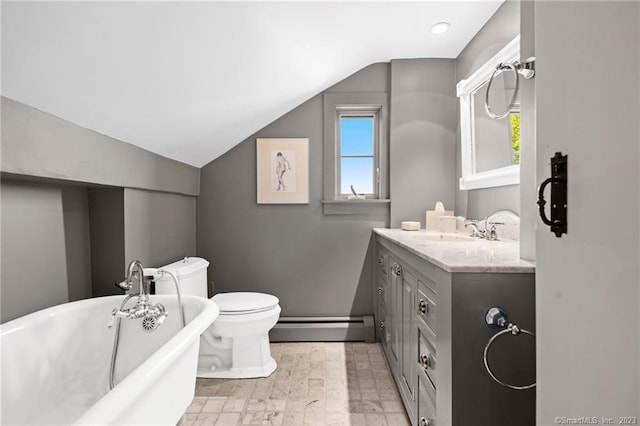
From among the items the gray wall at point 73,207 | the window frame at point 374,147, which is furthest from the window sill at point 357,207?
the gray wall at point 73,207

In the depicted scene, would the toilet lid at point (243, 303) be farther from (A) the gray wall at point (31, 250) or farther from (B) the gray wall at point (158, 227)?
(A) the gray wall at point (31, 250)

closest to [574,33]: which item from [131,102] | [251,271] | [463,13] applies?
[131,102]

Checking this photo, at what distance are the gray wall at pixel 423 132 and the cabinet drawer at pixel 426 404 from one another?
168 centimetres

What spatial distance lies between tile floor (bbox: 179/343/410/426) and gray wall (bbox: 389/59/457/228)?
1286mm

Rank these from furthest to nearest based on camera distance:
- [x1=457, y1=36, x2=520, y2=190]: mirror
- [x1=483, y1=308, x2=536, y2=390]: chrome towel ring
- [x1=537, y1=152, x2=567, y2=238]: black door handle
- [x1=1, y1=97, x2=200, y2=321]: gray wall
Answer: [x1=457, y1=36, x2=520, y2=190]: mirror → [x1=1, y1=97, x2=200, y2=321]: gray wall → [x1=483, y1=308, x2=536, y2=390]: chrome towel ring → [x1=537, y1=152, x2=567, y2=238]: black door handle

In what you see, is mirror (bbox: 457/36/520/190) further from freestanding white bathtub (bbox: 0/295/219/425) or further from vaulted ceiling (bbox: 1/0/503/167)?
freestanding white bathtub (bbox: 0/295/219/425)

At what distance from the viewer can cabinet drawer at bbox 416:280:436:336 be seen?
57.6 inches

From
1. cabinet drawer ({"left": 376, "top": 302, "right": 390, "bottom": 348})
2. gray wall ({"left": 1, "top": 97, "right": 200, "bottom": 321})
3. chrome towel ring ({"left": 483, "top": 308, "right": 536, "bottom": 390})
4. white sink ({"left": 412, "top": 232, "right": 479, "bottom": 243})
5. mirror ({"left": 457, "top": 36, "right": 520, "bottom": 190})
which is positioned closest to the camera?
chrome towel ring ({"left": 483, "top": 308, "right": 536, "bottom": 390})

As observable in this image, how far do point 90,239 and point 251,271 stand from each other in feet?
4.38

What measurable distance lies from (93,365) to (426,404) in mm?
1393

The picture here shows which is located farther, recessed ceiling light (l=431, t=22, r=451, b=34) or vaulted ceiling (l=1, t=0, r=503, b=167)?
recessed ceiling light (l=431, t=22, r=451, b=34)

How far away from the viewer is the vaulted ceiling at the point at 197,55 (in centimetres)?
124

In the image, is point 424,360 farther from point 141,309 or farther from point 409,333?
point 141,309

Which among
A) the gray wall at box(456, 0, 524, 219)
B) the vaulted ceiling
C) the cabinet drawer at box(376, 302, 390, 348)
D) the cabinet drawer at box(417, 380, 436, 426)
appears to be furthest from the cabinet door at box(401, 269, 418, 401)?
the vaulted ceiling
